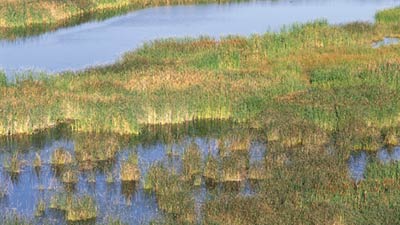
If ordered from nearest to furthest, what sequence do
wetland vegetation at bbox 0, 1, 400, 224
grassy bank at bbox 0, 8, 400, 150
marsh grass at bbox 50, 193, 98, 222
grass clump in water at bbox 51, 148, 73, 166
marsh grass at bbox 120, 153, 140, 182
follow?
marsh grass at bbox 50, 193, 98, 222 → wetland vegetation at bbox 0, 1, 400, 224 → marsh grass at bbox 120, 153, 140, 182 → grass clump in water at bbox 51, 148, 73, 166 → grassy bank at bbox 0, 8, 400, 150

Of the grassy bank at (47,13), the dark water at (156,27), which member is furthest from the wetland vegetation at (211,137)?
the grassy bank at (47,13)

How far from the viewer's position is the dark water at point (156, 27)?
38.0m

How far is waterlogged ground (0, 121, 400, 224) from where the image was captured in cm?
1836

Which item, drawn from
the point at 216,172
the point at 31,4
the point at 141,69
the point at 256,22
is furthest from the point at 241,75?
the point at 31,4

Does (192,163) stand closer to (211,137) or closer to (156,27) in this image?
(211,137)

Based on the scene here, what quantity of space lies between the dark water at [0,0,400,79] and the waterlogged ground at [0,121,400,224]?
8.77 metres

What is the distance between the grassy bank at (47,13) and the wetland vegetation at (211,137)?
49.6 ft

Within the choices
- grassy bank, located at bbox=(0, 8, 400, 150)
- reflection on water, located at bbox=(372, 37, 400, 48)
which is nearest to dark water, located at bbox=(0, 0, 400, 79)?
grassy bank, located at bbox=(0, 8, 400, 150)

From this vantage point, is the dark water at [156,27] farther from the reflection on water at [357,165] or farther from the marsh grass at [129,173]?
the reflection on water at [357,165]

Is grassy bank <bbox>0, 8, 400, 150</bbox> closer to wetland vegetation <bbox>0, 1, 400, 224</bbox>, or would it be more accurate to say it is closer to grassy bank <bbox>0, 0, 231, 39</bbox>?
wetland vegetation <bbox>0, 1, 400, 224</bbox>

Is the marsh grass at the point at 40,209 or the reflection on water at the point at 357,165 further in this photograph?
the reflection on water at the point at 357,165

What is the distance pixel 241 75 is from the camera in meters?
30.8

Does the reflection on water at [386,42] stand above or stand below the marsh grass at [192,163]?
below

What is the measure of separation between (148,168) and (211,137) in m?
4.34
